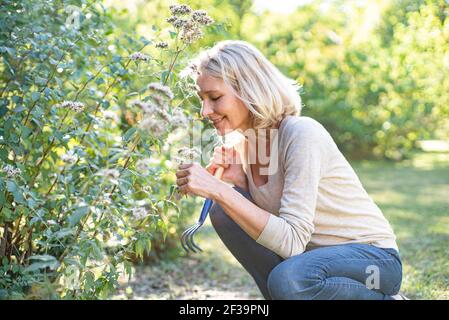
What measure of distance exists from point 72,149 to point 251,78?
72 centimetres

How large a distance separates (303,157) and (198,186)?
0.41 m

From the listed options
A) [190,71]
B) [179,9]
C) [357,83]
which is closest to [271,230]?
[190,71]

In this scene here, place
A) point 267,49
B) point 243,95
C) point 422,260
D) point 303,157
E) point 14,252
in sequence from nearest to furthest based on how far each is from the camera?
1. point 303,157
2. point 243,95
3. point 14,252
4. point 422,260
5. point 267,49

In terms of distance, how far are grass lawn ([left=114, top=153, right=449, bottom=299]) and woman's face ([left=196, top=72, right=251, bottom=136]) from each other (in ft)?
3.39

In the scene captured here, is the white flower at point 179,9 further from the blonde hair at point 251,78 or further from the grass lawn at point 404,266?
the grass lawn at point 404,266

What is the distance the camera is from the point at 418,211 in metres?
5.66

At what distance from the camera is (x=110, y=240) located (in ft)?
6.89

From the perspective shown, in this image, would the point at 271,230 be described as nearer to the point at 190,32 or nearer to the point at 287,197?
the point at 287,197

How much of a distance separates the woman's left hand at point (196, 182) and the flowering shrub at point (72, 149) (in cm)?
13

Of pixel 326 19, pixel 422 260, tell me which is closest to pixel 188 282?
pixel 422 260

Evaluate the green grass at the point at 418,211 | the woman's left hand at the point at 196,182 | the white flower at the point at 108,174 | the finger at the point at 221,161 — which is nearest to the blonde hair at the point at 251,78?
the finger at the point at 221,161

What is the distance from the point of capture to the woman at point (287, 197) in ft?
6.37

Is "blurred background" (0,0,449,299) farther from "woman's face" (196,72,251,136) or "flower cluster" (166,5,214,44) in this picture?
"flower cluster" (166,5,214,44)
